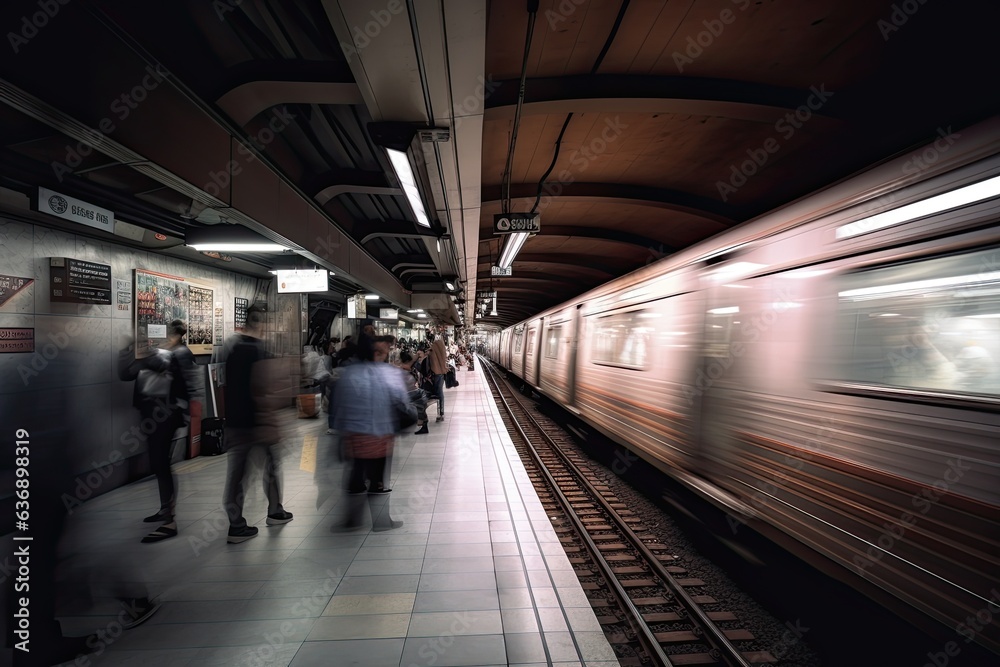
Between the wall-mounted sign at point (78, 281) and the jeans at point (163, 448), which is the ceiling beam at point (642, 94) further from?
the wall-mounted sign at point (78, 281)

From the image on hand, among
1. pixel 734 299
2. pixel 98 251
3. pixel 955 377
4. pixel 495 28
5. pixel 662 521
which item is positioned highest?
pixel 495 28

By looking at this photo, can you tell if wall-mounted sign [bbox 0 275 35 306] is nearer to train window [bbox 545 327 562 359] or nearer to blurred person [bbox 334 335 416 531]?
blurred person [bbox 334 335 416 531]

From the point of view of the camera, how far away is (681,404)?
422cm

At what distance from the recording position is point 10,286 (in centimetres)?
378

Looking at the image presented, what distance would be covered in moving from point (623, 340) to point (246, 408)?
4.75 meters

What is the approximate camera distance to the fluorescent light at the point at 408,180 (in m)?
3.31

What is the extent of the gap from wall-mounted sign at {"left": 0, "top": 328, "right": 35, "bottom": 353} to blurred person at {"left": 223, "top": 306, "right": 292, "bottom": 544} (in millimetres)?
2023

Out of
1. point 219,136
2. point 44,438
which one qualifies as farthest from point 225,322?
point 44,438

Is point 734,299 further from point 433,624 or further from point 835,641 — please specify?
point 433,624

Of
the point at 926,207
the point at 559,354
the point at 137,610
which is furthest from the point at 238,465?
the point at 559,354

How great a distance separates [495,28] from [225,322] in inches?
248

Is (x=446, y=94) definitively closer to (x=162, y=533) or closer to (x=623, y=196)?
(x=162, y=533)

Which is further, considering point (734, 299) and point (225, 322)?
point (225, 322)

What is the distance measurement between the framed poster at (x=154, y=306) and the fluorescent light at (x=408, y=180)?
361 centimetres
